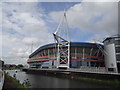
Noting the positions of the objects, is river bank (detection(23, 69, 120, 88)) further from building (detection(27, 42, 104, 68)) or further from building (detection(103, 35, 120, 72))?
building (detection(27, 42, 104, 68))

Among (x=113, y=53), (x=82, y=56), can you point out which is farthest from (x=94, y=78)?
(x=82, y=56)

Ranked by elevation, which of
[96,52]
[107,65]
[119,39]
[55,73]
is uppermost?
[119,39]

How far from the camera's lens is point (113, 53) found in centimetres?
5519

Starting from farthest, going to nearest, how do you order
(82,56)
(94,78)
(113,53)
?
(82,56) → (113,53) → (94,78)

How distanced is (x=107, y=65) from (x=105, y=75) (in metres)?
19.4

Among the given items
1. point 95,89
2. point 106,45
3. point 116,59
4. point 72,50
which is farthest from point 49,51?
point 95,89

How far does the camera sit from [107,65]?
197 feet

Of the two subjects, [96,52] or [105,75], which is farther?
[96,52]

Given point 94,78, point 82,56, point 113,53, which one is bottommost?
point 94,78

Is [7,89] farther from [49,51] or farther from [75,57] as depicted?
[49,51]

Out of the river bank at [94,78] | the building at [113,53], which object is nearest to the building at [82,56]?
the river bank at [94,78]

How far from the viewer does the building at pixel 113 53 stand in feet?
175

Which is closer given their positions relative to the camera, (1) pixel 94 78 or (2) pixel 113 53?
(1) pixel 94 78

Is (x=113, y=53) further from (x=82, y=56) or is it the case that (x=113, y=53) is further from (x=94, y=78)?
(x=82, y=56)
